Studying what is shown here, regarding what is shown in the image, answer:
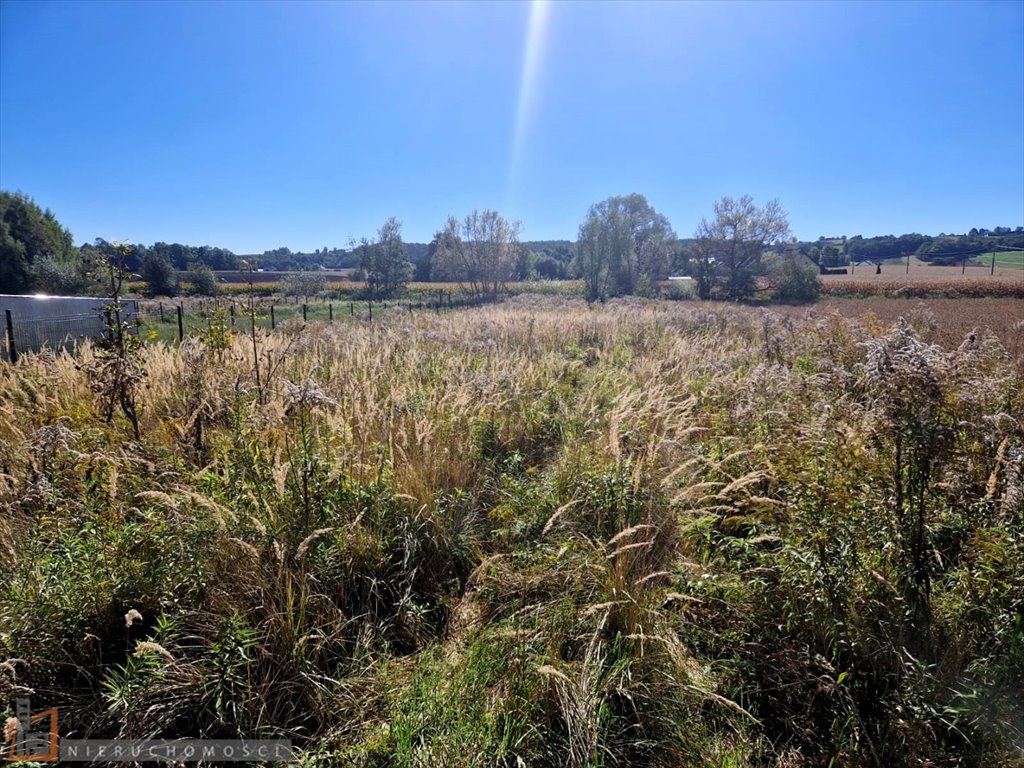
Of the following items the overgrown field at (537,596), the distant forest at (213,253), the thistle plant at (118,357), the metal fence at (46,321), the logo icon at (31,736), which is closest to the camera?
the logo icon at (31,736)

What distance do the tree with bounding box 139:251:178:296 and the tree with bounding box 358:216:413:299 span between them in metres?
17.7

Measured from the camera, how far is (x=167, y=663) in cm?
197

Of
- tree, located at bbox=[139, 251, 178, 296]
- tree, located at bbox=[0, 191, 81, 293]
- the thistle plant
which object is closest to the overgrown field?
the thistle plant

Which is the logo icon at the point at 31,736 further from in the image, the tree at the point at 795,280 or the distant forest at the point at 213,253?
the tree at the point at 795,280

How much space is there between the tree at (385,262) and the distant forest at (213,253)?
1.94 metres

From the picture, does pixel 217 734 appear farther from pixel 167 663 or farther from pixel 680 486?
pixel 680 486

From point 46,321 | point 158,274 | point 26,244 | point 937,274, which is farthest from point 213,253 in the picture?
point 937,274

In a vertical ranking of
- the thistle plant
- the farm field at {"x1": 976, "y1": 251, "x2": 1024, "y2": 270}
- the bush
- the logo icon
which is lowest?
the logo icon

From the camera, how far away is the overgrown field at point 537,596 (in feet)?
6.14

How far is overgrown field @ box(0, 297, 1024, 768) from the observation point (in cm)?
187

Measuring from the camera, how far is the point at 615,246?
42.5 metres

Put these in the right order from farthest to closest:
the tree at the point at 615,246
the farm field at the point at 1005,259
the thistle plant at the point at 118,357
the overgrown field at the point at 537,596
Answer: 1. the farm field at the point at 1005,259
2. the tree at the point at 615,246
3. the thistle plant at the point at 118,357
4. the overgrown field at the point at 537,596

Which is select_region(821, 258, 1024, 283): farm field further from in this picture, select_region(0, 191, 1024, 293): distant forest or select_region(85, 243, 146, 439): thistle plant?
select_region(85, 243, 146, 439): thistle plant

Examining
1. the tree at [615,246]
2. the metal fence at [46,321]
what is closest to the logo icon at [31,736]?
the metal fence at [46,321]
